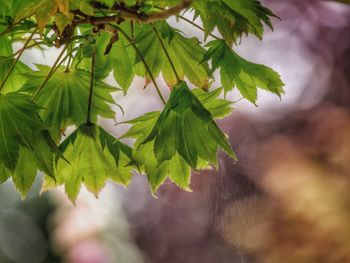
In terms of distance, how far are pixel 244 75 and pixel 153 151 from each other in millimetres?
173

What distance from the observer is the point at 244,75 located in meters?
0.92

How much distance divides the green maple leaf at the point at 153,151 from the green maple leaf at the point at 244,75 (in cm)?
3

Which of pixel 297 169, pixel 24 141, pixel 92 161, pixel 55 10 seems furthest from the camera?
Answer: pixel 297 169

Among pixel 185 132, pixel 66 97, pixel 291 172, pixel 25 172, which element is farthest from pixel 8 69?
pixel 291 172

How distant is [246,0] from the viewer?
771 mm

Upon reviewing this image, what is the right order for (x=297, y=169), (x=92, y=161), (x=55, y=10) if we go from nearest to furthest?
1. (x=55, y=10)
2. (x=92, y=161)
3. (x=297, y=169)

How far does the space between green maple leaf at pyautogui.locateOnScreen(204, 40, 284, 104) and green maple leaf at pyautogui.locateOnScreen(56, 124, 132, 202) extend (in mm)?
175

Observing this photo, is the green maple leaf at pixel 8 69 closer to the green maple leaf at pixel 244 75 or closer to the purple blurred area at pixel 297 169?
the green maple leaf at pixel 244 75

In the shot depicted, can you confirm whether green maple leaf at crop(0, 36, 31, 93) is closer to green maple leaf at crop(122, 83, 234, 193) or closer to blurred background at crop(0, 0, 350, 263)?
green maple leaf at crop(122, 83, 234, 193)

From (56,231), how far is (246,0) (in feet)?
8.06

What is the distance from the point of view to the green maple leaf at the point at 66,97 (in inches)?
35.9

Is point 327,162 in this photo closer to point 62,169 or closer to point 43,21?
point 62,169

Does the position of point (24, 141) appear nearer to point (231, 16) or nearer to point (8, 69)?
point (8, 69)

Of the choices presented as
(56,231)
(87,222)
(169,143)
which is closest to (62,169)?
(169,143)
